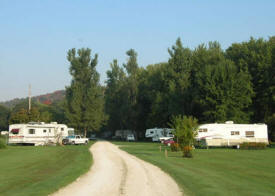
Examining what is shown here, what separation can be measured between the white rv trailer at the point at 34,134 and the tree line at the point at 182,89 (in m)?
16.4

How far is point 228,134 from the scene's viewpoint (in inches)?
1663

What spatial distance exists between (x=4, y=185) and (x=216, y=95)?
44.5 m

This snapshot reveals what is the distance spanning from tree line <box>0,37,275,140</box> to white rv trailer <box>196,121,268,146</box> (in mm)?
7651

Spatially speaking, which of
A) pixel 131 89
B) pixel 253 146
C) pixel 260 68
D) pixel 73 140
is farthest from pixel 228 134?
pixel 131 89

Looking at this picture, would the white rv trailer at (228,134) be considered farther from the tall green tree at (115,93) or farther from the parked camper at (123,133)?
the parked camper at (123,133)

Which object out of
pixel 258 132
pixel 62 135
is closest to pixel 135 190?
pixel 258 132

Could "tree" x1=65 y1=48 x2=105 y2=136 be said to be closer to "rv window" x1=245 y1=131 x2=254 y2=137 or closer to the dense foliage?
the dense foliage

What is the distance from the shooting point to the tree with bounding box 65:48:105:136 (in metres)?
65.4

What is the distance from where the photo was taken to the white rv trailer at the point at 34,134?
150 feet

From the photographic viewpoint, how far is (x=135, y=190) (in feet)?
→ 39.0

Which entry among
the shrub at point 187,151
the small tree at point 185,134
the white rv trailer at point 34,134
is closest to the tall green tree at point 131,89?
the white rv trailer at point 34,134

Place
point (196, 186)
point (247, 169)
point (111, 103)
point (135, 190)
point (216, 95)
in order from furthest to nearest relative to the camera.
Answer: point (111, 103) < point (216, 95) < point (247, 169) < point (196, 186) < point (135, 190)

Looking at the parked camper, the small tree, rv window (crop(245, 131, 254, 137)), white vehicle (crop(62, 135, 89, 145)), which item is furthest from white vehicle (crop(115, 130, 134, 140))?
the small tree

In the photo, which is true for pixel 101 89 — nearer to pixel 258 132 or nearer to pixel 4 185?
pixel 258 132
